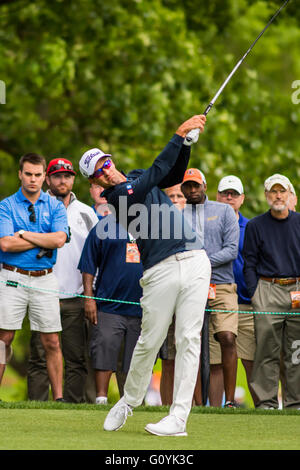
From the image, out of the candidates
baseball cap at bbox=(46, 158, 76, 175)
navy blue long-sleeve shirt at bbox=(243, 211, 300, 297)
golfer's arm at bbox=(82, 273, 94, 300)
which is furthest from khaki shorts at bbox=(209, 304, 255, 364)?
baseball cap at bbox=(46, 158, 76, 175)

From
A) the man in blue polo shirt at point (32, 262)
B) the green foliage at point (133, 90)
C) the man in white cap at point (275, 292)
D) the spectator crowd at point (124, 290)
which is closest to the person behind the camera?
the man in blue polo shirt at point (32, 262)

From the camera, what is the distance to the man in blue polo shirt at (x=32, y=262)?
28.4 ft

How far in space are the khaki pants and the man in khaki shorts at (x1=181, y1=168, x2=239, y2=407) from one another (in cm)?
24

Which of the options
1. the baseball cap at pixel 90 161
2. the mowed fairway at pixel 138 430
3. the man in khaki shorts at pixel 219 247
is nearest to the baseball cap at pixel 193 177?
the man in khaki shorts at pixel 219 247

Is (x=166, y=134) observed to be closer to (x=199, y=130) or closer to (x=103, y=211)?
(x=103, y=211)

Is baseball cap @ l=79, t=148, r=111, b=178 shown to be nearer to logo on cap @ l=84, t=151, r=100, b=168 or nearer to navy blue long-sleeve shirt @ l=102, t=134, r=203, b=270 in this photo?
logo on cap @ l=84, t=151, r=100, b=168

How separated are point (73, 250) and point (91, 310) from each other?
742 mm

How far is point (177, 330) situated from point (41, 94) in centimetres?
1010

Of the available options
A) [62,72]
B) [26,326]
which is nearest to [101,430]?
[26,326]

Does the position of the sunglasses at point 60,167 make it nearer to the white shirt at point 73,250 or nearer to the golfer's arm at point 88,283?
the white shirt at point 73,250

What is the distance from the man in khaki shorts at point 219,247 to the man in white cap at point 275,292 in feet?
0.62

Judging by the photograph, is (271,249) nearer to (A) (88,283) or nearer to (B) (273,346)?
(B) (273,346)

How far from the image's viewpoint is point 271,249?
9.09m

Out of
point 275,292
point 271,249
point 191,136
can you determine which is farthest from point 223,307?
point 191,136
